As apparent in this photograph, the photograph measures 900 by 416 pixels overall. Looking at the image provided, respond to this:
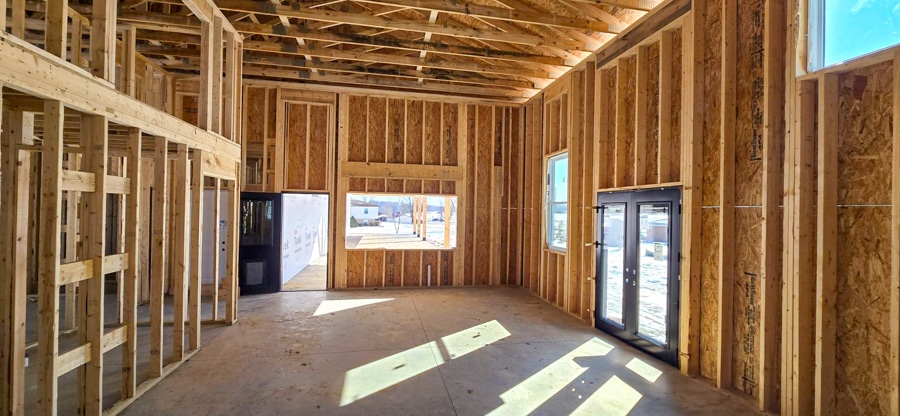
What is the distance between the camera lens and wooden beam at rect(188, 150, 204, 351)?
15.1 feet

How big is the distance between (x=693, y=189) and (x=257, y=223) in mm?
7666

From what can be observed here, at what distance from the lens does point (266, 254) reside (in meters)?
8.00

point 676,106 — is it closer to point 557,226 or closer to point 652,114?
point 652,114

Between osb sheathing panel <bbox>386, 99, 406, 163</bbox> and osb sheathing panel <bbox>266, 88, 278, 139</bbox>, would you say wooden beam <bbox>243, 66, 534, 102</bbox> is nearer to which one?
osb sheathing panel <bbox>386, 99, 406, 163</bbox>

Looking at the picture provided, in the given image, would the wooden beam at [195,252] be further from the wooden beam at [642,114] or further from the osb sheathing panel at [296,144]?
the wooden beam at [642,114]

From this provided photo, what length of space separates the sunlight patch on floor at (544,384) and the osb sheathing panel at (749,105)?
2.45m

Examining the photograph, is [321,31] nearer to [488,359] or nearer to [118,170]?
[118,170]

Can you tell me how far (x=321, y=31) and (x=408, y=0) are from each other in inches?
70.4

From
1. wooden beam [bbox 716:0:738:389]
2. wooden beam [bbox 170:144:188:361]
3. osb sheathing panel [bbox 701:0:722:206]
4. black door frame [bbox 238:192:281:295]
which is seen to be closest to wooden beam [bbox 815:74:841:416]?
wooden beam [bbox 716:0:738:389]

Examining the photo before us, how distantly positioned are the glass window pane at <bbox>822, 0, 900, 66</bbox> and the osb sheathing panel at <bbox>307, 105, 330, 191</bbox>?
25.6 feet

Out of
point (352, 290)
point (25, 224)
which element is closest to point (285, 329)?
point (352, 290)

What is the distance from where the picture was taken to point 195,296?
4.70 m

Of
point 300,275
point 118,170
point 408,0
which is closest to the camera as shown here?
point 408,0

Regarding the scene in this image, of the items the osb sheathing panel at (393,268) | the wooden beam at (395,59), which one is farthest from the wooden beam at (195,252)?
the osb sheathing panel at (393,268)
